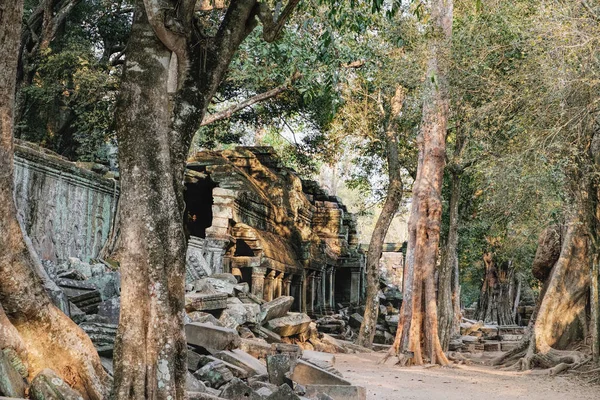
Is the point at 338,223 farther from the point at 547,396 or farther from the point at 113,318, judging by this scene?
the point at 113,318

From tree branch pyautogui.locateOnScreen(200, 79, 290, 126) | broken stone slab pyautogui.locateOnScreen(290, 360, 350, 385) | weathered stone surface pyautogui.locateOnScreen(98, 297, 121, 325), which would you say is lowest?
broken stone slab pyautogui.locateOnScreen(290, 360, 350, 385)

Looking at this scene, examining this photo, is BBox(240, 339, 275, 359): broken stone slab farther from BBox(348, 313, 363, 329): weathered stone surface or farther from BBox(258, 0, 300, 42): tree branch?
BBox(348, 313, 363, 329): weathered stone surface

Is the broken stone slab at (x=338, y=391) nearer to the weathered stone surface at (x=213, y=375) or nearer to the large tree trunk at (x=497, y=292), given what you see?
the weathered stone surface at (x=213, y=375)

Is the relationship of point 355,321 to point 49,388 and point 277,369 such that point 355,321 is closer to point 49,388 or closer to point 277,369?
point 277,369

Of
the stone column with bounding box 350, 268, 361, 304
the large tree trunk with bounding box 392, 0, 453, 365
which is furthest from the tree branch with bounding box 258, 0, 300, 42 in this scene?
the stone column with bounding box 350, 268, 361, 304

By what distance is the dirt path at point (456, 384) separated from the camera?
9.08 m

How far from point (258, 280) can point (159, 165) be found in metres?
11.5

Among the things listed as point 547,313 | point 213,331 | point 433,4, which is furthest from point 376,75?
point 213,331

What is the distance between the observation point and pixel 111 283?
8516 mm

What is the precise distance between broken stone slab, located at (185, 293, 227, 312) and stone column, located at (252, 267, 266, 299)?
4756 mm

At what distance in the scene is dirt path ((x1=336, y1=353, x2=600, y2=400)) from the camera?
908cm

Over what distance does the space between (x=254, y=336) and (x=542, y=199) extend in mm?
5814

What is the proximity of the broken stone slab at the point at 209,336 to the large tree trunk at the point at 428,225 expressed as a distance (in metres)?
5.99

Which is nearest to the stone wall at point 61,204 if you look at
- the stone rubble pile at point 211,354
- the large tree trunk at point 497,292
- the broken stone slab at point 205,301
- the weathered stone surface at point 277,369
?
the stone rubble pile at point 211,354
